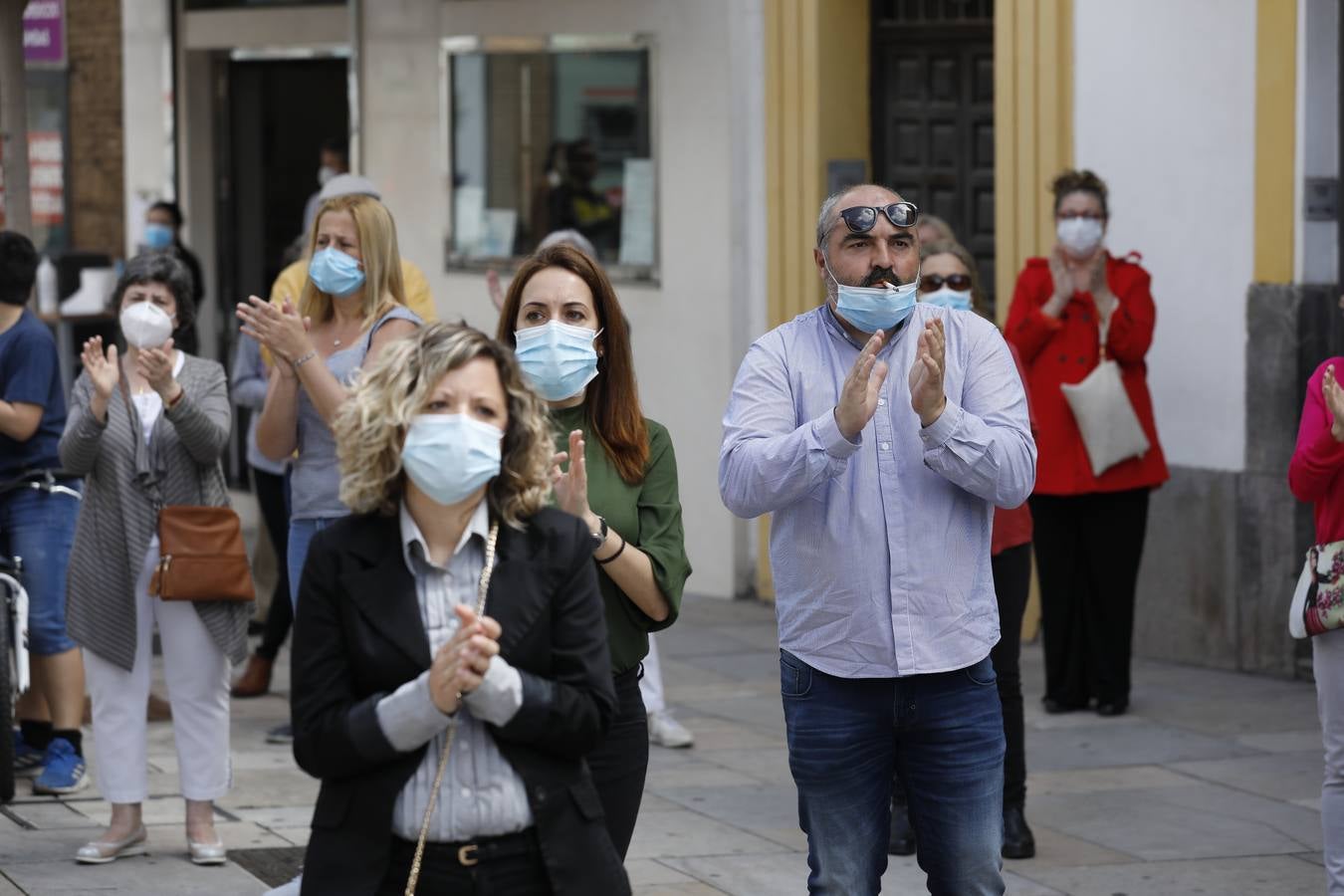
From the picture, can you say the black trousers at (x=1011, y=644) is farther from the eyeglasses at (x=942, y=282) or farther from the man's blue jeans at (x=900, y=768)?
the man's blue jeans at (x=900, y=768)

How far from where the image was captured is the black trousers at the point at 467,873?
3762mm

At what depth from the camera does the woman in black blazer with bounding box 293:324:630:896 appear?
3.74 meters

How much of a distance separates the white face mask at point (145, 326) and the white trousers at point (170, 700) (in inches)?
24.4

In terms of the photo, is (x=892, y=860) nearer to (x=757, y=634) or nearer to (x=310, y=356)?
(x=310, y=356)

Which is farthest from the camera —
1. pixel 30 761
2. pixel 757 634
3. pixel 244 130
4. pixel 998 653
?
pixel 244 130

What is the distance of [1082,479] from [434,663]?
591 cm

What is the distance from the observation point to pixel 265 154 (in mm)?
15875

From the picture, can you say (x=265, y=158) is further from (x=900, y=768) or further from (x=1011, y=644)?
(x=900, y=768)

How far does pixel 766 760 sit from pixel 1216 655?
103 inches

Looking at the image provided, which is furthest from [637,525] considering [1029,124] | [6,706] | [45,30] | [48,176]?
[48,176]

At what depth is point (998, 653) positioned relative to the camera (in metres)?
6.64

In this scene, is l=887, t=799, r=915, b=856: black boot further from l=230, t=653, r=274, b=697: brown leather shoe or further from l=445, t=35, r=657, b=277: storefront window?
l=445, t=35, r=657, b=277: storefront window

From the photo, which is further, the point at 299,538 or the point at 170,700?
the point at 299,538

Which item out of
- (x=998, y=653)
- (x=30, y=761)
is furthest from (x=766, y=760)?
(x=30, y=761)
